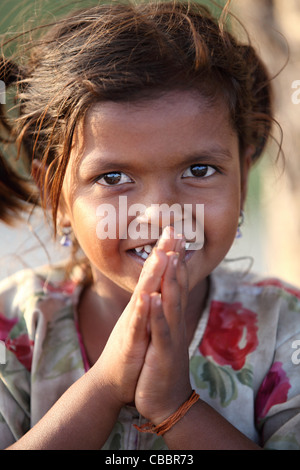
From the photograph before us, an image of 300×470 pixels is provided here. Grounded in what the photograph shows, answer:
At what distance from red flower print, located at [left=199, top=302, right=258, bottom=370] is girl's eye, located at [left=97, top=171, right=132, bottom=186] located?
1.73 ft

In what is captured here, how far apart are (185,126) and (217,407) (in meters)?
0.74

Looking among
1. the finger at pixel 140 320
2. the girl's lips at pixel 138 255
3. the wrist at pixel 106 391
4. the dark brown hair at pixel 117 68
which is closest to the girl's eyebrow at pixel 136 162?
the dark brown hair at pixel 117 68

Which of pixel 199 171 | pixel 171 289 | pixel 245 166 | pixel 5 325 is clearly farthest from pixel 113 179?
pixel 5 325

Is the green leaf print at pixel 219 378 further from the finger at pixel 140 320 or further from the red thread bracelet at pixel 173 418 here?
the finger at pixel 140 320

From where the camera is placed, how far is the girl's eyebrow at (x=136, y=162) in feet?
4.67

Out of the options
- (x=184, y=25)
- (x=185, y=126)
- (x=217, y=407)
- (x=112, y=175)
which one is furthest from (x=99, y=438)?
(x=184, y=25)

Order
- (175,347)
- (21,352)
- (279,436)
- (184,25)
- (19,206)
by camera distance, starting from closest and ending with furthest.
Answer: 1. (175,347)
2. (279,436)
3. (184,25)
4. (21,352)
5. (19,206)

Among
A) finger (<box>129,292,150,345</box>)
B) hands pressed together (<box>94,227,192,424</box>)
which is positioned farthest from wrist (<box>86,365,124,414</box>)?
finger (<box>129,292,150,345</box>)

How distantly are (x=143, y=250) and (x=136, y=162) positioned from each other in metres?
0.22

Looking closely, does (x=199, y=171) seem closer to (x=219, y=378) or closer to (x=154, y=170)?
(x=154, y=170)

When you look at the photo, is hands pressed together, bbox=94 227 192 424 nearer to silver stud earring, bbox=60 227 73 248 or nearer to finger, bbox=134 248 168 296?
finger, bbox=134 248 168 296

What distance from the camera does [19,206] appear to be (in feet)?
6.57

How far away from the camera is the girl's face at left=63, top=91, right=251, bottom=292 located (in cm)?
141

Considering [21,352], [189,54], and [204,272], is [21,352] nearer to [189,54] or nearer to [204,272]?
[204,272]
